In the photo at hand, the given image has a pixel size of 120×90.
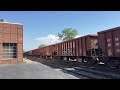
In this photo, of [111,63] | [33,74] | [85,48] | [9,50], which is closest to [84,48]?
[85,48]

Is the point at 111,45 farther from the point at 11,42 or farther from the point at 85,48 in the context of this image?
the point at 11,42

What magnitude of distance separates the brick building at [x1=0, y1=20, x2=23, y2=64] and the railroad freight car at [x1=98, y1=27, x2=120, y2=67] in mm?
16501

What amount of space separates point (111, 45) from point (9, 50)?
18501 mm

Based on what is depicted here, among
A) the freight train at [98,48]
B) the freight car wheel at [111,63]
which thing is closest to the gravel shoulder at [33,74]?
the freight car wheel at [111,63]

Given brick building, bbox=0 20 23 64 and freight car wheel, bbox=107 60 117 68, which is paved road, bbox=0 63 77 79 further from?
brick building, bbox=0 20 23 64

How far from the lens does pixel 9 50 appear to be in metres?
31.1

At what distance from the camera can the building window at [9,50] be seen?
30803 millimetres

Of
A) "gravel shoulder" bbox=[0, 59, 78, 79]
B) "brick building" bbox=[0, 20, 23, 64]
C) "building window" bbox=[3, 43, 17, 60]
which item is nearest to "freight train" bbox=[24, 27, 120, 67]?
"gravel shoulder" bbox=[0, 59, 78, 79]

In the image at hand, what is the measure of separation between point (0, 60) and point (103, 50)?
1773 centimetres

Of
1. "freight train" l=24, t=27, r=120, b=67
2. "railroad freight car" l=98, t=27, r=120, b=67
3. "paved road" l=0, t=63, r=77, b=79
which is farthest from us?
"freight train" l=24, t=27, r=120, b=67

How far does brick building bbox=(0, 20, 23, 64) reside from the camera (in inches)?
1208
